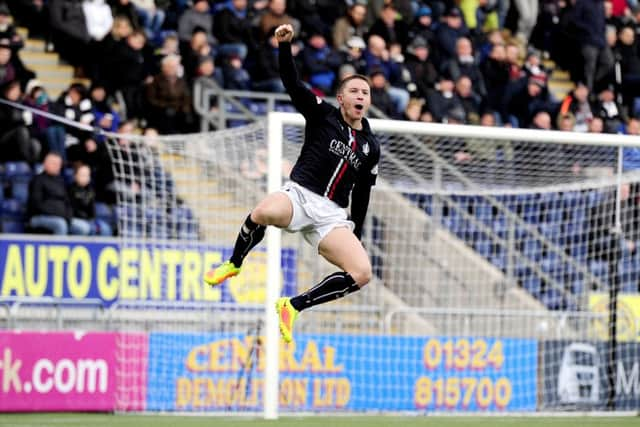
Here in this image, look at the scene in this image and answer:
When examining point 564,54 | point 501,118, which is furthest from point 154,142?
point 564,54

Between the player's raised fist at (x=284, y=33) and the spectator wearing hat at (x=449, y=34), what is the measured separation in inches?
459

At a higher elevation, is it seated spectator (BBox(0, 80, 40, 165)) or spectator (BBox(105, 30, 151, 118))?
spectator (BBox(105, 30, 151, 118))

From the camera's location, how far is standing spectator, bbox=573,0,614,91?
23.5 metres

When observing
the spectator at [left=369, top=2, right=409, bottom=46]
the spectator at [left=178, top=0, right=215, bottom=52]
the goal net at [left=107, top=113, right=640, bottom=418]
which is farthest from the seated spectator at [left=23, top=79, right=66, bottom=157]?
the spectator at [left=369, top=2, right=409, bottom=46]

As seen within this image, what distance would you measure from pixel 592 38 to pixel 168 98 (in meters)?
7.85

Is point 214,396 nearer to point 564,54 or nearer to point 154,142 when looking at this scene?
point 154,142

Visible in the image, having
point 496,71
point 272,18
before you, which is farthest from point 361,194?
point 496,71

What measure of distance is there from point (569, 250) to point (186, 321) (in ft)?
17.6

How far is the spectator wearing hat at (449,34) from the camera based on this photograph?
22.1 meters

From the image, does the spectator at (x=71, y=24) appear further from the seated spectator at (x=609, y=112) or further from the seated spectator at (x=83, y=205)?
the seated spectator at (x=609, y=112)

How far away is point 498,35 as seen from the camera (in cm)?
2300

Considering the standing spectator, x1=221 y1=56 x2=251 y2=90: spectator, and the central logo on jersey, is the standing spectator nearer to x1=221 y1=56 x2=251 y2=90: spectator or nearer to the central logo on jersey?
x1=221 y1=56 x2=251 y2=90: spectator

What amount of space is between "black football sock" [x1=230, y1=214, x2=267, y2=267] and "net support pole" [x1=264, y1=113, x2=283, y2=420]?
7.47 feet

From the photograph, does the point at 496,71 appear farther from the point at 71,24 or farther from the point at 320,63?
the point at 71,24
